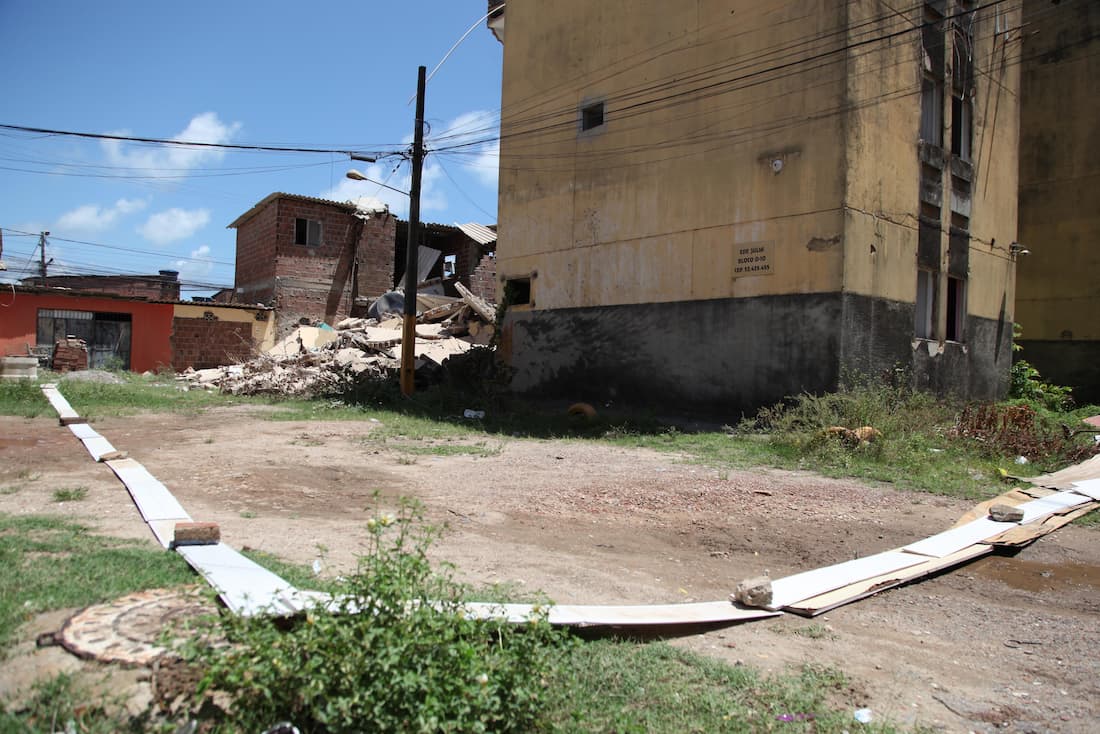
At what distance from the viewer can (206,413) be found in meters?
13.8

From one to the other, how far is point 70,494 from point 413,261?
37.9 ft

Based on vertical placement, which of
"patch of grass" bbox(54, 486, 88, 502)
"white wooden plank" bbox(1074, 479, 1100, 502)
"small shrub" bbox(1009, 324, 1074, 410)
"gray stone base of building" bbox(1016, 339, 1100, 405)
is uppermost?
"gray stone base of building" bbox(1016, 339, 1100, 405)

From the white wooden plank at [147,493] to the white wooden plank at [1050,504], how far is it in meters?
7.09

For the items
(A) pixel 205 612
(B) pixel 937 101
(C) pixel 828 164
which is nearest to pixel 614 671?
(A) pixel 205 612

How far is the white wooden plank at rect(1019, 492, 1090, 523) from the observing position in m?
6.62

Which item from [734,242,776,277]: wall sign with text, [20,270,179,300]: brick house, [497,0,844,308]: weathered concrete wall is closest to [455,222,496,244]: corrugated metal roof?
[497,0,844,308]: weathered concrete wall

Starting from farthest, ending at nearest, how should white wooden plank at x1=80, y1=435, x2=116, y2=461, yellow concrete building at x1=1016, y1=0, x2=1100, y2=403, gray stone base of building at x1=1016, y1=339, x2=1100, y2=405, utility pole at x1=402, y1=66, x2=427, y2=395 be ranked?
yellow concrete building at x1=1016, y1=0, x2=1100, y2=403 < gray stone base of building at x1=1016, y1=339, x2=1100, y2=405 < utility pole at x1=402, y1=66, x2=427, y2=395 < white wooden plank at x1=80, y1=435, x2=116, y2=461

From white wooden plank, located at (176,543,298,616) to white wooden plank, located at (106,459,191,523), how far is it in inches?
45.6

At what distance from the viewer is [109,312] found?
911 inches

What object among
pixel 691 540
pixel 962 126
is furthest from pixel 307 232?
pixel 691 540

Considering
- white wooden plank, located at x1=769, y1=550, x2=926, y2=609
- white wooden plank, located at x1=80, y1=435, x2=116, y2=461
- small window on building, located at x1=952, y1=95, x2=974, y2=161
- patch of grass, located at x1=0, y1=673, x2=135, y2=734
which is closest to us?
patch of grass, located at x1=0, y1=673, x2=135, y2=734

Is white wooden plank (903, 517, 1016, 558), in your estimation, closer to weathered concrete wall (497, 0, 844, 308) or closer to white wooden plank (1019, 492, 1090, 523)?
white wooden plank (1019, 492, 1090, 523)

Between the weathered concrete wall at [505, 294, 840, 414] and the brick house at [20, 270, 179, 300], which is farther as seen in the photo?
the brick house at [20, 270, 179, 300]

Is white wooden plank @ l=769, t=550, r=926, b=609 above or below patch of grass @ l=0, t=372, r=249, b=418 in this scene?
below
